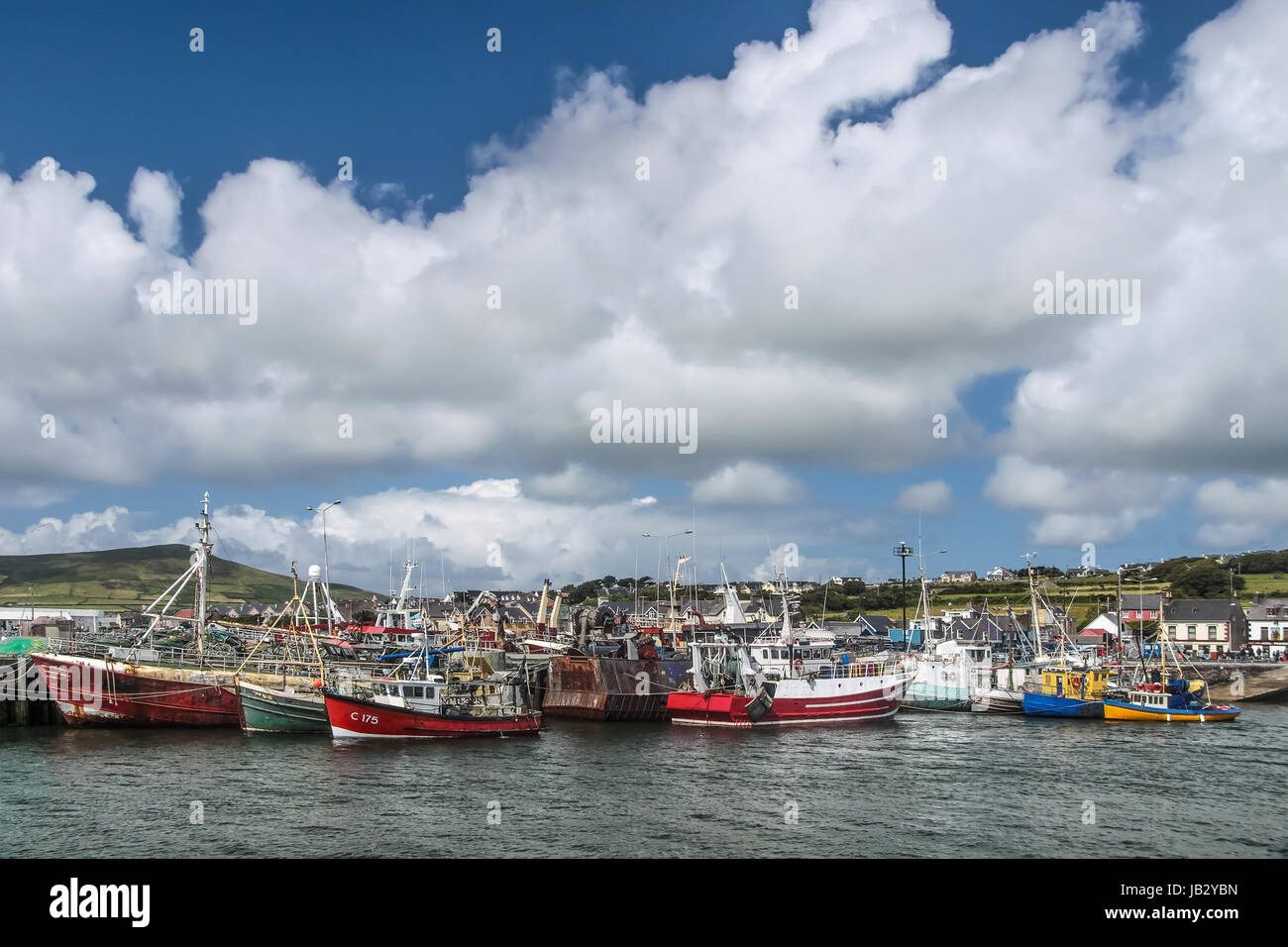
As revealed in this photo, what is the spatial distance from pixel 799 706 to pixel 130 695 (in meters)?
48.8

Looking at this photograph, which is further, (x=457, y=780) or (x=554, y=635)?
(x=554, y=635)

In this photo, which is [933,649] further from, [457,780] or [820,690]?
[457,780]

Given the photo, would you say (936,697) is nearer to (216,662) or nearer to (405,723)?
(405,723)

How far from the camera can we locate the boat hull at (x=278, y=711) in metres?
62.3

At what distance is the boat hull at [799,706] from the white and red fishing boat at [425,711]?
13224mm

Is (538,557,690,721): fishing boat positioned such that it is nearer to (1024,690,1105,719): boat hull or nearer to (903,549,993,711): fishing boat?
(903,549,993,711): fishing boat

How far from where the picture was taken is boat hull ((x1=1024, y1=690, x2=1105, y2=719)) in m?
77.9

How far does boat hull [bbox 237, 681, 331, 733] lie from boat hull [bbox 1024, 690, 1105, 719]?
57964 millimetres

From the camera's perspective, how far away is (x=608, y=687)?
252 feet

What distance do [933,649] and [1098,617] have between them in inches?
2310
